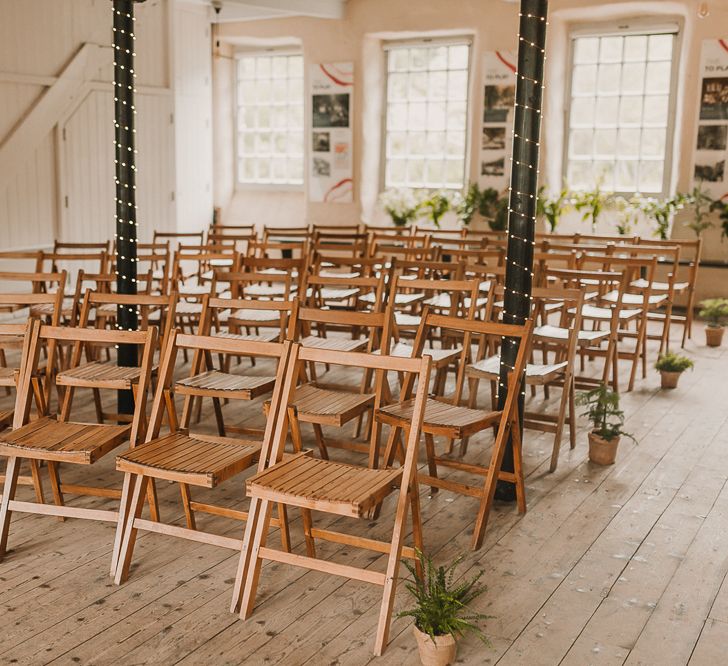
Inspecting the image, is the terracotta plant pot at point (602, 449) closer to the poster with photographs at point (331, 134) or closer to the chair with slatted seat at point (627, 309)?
the chair with slatted seat at point (627, 309)

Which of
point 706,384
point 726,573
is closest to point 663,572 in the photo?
point 726,573

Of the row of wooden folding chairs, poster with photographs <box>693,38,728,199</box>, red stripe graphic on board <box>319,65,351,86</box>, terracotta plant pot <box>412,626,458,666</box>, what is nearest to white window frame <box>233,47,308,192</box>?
red stripe graphic on board <box>319,65,351,86</box>

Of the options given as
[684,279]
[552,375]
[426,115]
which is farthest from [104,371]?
[426,115]

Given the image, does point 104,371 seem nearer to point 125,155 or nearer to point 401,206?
point 125,155

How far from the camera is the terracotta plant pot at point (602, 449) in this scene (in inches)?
198

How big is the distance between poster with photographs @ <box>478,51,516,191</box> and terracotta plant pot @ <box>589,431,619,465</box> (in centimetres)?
728

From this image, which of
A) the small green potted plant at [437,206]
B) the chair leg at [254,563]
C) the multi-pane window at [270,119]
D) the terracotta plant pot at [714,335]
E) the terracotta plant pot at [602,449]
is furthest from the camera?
the multi-pane window at [270,119]

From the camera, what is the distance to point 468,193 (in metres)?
11.9

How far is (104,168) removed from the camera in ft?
36.2

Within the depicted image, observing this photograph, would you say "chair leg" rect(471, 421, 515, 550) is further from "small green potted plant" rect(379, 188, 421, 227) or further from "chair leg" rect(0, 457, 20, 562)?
"small green potted plant" rect(379, 188, 421, 227)

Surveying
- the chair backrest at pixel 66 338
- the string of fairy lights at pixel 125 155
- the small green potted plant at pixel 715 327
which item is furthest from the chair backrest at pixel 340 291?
the small green potted plant at pixel 715 327

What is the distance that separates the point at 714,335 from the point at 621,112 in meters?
4.12

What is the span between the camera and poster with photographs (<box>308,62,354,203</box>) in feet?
42.3

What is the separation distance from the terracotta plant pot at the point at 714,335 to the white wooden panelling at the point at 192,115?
7221 millimetres
